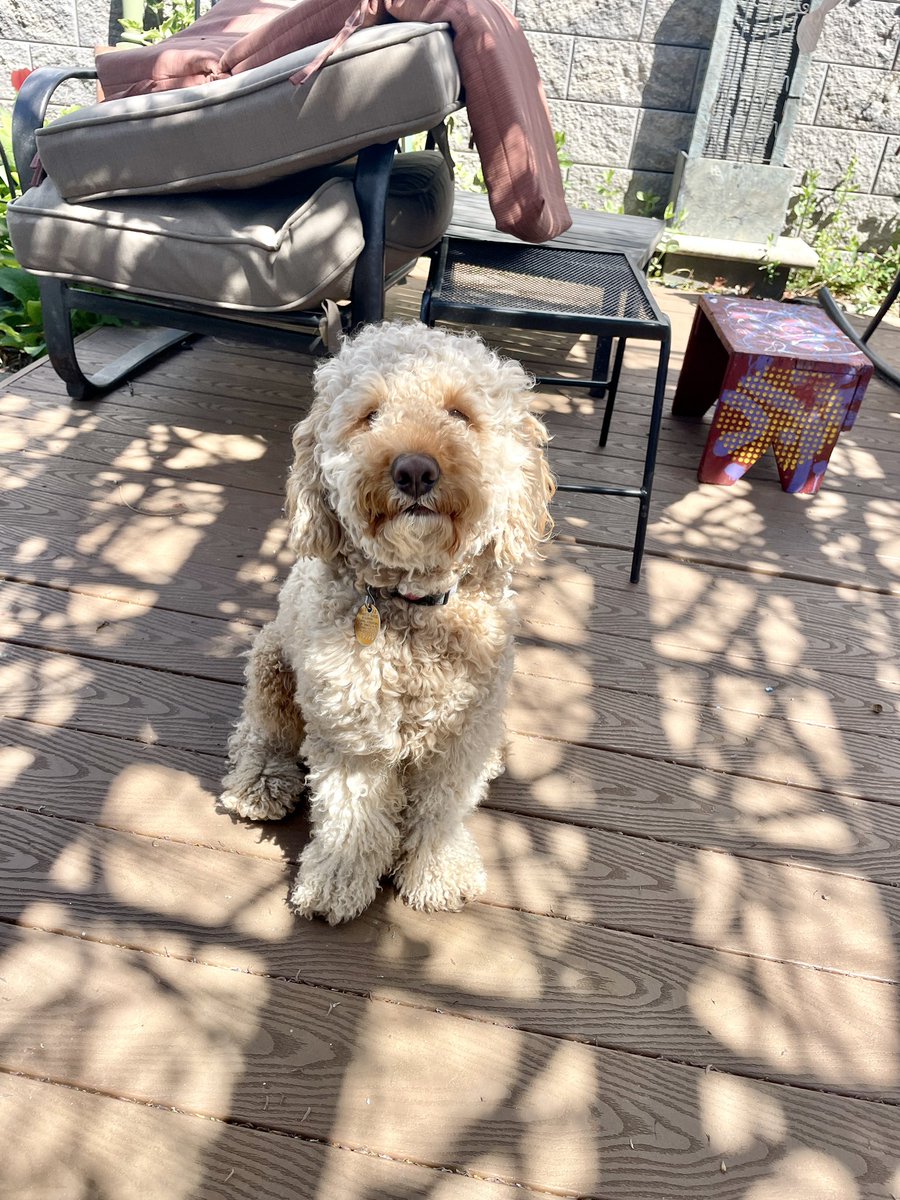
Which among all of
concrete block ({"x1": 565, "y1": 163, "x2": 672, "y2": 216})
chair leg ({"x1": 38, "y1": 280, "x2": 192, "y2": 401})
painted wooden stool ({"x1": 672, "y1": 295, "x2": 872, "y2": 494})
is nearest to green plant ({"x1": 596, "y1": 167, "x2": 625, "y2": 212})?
concrete block ({"x1": 565, "y1": 163, "x2": 672, "y2": 216})

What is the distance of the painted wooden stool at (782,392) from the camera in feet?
10.2

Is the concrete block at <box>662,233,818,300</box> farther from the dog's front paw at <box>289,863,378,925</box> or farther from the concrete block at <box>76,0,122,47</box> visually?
the dog's front paw at <box>289,863,378,925</box>

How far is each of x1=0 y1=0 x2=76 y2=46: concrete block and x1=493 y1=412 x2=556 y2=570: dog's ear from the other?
613 cm

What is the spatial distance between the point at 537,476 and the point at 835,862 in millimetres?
1129

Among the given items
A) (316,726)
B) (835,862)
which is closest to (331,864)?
(316,726)

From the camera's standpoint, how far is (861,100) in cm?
545

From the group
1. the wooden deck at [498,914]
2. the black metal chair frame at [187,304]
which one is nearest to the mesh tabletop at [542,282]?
the black metal chair frame at [187,304]

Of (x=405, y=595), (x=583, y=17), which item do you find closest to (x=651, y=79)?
(x=583, y=17)

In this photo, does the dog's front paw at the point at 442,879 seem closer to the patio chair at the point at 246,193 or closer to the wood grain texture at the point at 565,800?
the wood grain texture at the point at 565,800

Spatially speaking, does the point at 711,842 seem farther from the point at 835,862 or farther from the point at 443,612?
the point at 443,612

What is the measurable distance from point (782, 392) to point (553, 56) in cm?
357

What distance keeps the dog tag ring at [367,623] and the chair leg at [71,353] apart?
2312 mm

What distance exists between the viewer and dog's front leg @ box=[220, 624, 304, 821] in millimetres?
1858

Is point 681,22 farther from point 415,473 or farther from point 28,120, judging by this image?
point 415,473
